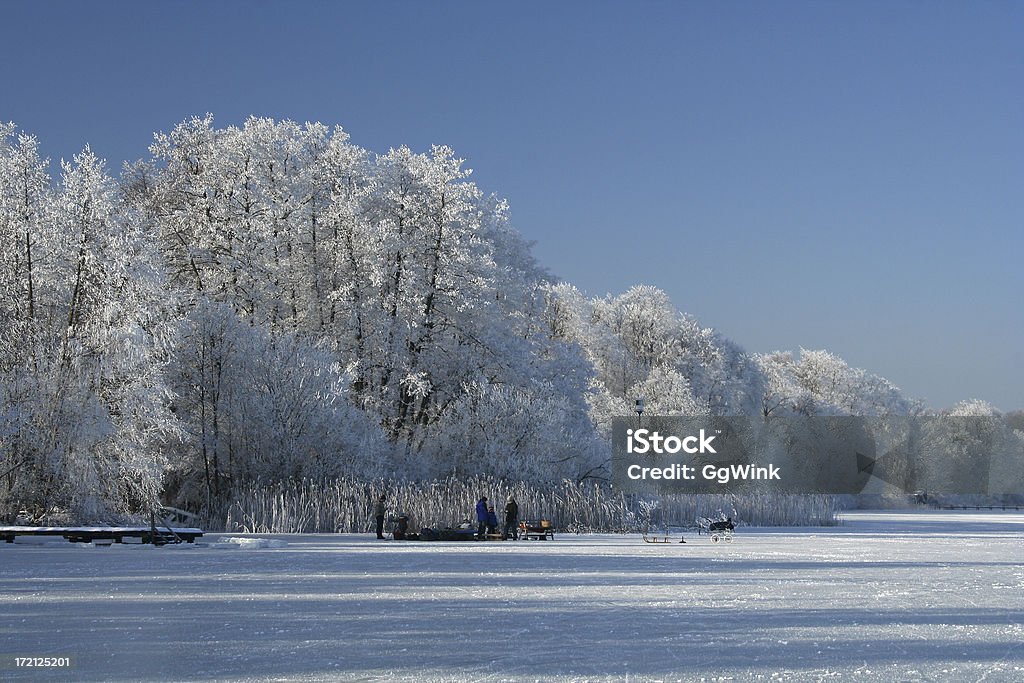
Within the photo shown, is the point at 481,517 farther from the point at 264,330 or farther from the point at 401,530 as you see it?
the point at 264,330

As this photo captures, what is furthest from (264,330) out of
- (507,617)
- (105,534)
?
(507,617)

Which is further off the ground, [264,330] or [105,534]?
[264,330]

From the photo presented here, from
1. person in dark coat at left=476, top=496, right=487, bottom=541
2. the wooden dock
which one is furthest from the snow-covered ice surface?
person in dark coat at left=476, top=496, right=487, bottom=541

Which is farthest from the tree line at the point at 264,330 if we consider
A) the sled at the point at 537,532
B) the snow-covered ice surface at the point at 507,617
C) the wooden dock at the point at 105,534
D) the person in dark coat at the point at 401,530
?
the snow-covered ice surface at the point at 507,617

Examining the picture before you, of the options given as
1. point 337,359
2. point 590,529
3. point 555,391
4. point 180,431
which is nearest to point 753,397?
point 555,391

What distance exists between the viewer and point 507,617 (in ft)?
34.1

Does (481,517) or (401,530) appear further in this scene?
(481,517)

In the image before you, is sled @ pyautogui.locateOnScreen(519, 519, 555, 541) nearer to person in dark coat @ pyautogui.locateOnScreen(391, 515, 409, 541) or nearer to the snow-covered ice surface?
person in dark coat @ pyautogui.locateOnScreen(391, 515, 409, 541)

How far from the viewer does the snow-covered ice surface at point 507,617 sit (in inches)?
306

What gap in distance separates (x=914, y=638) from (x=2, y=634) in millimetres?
6777

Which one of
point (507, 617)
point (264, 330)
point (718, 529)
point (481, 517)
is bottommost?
point (507, 617)

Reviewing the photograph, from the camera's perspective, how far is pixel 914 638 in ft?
30.1

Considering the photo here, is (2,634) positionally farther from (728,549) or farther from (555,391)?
(555,391)

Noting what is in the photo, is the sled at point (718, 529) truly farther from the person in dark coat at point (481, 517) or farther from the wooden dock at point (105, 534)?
the wooden dock at point (105, 534)
